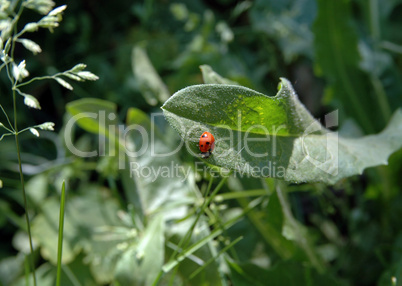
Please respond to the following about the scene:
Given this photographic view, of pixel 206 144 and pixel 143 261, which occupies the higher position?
pixel 206 144

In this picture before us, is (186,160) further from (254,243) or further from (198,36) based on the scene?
(198,36)

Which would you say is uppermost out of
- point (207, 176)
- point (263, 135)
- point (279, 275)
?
point (263, 135)

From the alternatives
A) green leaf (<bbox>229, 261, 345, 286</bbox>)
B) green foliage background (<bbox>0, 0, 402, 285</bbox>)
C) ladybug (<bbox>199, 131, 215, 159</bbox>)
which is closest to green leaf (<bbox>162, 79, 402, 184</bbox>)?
ladybug (<bbox>199, 131, 215, 159</bbox>)

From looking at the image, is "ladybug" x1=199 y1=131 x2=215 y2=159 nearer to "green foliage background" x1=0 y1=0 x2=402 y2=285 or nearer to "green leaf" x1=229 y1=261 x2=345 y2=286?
"green foliage background" x1=0 y1=0 x2=402 y2=285

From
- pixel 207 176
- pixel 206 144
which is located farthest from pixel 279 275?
pixel 206 144

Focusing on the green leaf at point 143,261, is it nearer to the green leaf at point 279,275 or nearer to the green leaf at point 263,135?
the green leaf at point 279,275

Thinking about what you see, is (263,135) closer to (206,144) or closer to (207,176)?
(206,144)

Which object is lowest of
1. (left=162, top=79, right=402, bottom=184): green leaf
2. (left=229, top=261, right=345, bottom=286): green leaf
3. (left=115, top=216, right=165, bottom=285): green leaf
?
(left=229, top=261, right=345, bottom=286): green leaf

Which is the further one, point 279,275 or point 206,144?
point 279,275
